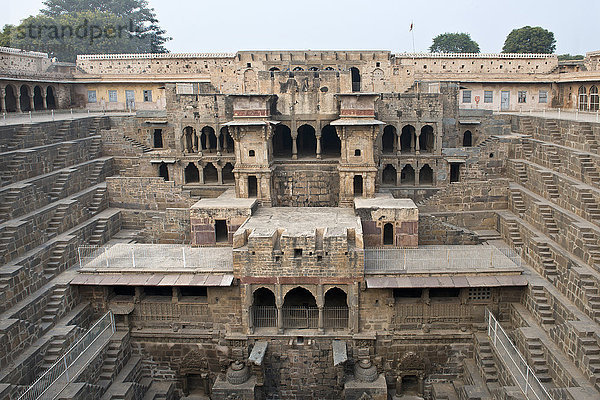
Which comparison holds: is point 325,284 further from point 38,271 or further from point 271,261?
point 38,271

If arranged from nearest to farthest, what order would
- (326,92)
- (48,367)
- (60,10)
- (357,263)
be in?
Answer: (48,367)
(357,263)
(326,92)
(60,10)

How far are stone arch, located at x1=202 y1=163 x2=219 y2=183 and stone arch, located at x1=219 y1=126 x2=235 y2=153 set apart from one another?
1.56m

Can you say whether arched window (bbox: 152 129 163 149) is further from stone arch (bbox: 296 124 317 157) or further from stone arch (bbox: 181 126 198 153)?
stone arch (bbox: 296 124 317 157)

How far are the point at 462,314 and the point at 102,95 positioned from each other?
118 ft

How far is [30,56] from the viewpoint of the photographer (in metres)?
44.6

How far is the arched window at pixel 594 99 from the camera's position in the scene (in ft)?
124

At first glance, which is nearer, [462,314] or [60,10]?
[462,314]

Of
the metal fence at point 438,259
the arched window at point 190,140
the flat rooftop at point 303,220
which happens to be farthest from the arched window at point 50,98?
the metal fence at point 438,259

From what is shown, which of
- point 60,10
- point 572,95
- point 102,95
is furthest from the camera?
point 60,10

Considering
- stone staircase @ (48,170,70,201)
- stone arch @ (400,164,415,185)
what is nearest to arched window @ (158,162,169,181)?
stone staircase @ (48,170,70,201)

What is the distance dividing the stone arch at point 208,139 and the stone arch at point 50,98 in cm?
1777

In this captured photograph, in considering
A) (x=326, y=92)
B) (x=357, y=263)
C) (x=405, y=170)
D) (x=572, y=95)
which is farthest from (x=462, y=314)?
(x=572, y=95)

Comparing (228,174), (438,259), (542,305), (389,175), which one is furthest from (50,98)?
(542,305)

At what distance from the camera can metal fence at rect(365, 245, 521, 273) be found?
21.5 meters
